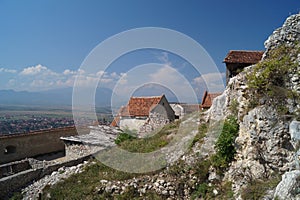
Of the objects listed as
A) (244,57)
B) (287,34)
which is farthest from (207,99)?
(287,34)

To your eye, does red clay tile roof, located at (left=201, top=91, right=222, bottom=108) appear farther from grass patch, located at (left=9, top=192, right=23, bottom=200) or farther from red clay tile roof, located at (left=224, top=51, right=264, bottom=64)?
grass patch, located at (left=9, top=192, right=23, bottom=200)

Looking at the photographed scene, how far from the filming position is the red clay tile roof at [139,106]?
68.8 feet

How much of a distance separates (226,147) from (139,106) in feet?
47.4

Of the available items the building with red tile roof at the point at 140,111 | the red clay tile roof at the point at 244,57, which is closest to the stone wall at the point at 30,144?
the building with red tile roof at the point at 140,111

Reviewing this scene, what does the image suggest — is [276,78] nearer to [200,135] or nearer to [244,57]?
[200,135]

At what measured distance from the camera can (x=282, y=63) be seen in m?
7.19

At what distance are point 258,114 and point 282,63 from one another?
76.4 inches

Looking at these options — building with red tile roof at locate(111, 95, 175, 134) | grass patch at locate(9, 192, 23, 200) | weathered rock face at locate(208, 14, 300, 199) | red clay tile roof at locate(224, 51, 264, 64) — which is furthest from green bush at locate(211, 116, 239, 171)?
building with red tile roof at locate(111, 95, 175, 134)

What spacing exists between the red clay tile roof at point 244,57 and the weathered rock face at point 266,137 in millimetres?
7969

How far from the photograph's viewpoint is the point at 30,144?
53.1 feet

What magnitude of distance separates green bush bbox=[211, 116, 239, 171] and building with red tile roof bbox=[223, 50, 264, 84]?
8.85 meters

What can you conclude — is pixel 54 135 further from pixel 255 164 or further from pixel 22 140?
pixel 255 164

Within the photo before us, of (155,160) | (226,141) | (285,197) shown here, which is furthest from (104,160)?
(285,197)

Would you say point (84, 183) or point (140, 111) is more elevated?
point (140, 111)
